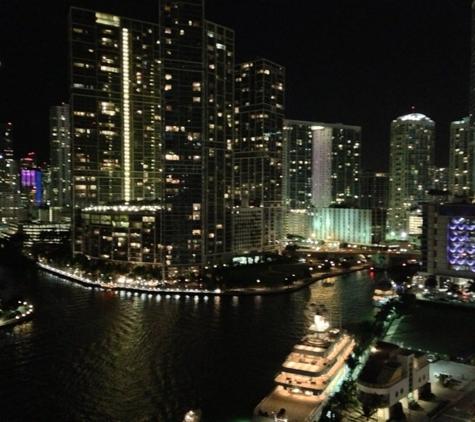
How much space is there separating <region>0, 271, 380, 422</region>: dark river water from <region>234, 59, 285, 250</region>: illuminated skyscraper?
20.2 m

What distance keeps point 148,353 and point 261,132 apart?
34.4m

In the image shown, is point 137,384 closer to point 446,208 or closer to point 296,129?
point 446,208

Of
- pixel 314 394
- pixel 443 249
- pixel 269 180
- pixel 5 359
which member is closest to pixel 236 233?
pixel 269 180

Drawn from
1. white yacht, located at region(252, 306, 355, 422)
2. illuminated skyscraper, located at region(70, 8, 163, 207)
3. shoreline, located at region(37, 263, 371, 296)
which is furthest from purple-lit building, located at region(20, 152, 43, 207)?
white yacht, located at region(252, 306, 355, 422)

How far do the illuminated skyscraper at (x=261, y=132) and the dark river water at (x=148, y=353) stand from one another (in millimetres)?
20175

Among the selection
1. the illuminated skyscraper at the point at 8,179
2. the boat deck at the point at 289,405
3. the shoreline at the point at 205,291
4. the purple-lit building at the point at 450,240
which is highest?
the illuminated skyscraper at the point at 8,179

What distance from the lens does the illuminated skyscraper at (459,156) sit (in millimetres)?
56500

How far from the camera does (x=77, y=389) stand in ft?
53.8

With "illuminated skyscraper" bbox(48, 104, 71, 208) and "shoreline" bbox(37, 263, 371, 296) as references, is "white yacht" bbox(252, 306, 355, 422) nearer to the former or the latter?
"shoreline" bbox(37, 263, 371, 296)

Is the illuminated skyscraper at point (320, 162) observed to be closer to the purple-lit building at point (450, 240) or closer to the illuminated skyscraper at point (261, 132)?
the illuminated skyscraper at point (261, 132)

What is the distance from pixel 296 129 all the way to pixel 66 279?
129 ft

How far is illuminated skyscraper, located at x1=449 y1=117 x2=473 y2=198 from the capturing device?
2224 inches

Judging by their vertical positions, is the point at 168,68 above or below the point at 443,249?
above

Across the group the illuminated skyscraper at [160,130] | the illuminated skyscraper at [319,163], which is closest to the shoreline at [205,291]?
the illuminated skyscraper at [160,130]
